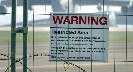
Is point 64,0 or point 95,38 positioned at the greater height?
point 64,0

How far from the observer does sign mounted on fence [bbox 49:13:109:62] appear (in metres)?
10.3

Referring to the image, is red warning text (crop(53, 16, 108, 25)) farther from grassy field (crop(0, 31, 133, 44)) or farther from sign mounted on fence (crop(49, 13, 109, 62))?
grassy field (crop(0, 31, 133, 44))

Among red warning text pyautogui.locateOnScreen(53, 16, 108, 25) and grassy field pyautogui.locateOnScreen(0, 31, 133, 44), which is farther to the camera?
grassy field pyautogui.locateOnScreen(0, 31, 133, 44)

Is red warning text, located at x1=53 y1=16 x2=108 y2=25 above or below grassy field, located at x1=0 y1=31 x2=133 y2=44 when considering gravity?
above

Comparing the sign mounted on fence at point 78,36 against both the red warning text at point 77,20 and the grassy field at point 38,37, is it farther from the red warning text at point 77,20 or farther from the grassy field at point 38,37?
the grassy field at point 38,37

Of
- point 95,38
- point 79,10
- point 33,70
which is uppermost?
point 79,10

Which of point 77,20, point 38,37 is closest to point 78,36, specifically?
point 77,20

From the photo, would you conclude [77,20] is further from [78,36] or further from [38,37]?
[38,37]

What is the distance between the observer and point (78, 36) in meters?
10.4

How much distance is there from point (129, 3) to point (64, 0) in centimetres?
156

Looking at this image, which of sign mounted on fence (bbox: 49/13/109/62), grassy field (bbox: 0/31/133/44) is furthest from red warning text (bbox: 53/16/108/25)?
grassy field (bbox: 0/31/133/44)

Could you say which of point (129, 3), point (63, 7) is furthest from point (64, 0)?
point (129, 3)

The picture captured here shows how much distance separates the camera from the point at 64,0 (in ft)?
35.0

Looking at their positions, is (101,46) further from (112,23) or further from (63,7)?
(63,7)
